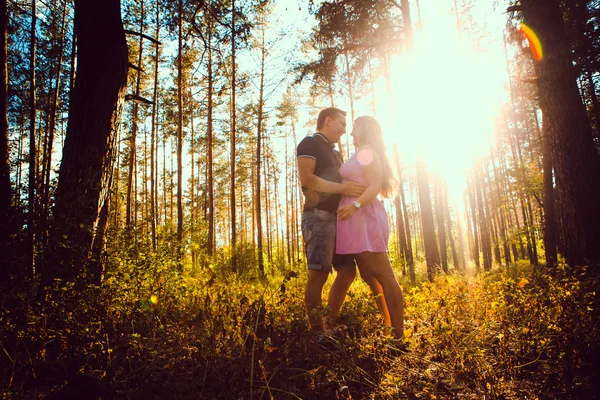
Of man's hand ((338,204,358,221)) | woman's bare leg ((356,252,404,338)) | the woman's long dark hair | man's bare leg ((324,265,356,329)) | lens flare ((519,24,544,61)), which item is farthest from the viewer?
lens flare ((519,24,544,61))

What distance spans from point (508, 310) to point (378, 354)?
1.83 meters

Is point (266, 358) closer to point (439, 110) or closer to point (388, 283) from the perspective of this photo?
point (388, 283)

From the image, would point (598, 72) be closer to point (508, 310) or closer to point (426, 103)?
point (426, 103)

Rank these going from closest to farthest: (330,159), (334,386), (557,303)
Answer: (334,386), (330,159), (557,303)

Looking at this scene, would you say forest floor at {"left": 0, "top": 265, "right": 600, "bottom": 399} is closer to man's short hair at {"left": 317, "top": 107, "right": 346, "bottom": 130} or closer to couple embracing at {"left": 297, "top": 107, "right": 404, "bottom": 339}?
couple embracing at {"left": 297, "top": 107, "right": 404, "bottom": 339}

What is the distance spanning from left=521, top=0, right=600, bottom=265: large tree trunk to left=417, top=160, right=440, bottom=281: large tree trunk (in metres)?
2.95

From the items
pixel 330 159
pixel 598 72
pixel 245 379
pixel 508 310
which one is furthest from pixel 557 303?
pixel 598 72

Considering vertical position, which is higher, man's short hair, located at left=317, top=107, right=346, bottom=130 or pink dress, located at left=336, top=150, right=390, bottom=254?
man's short hair, located at left=317, top=107, right=346, bottom=130

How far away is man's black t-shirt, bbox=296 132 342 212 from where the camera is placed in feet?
8.96

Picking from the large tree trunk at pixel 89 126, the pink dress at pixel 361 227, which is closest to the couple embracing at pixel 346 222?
the pink dress at pixel 361 227

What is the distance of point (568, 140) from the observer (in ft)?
15.5

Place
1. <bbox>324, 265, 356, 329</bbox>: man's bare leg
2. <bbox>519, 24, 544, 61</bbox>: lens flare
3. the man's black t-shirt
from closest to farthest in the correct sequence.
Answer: the man's black t-shirt < <bbox>324, 265, 356, 329</bbox>: man's bare leg < <bbox>519, 24, 544, 61</bbox>: lens flare

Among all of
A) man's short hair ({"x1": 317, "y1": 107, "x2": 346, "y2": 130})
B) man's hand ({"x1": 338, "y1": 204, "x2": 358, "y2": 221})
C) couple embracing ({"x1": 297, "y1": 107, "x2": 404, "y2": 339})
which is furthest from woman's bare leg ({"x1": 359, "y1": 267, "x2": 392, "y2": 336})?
man's short hair ({"x1": 317, "y1": 107, "x2": 346, "y2": 130})

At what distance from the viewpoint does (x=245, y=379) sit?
1899 millimetres
